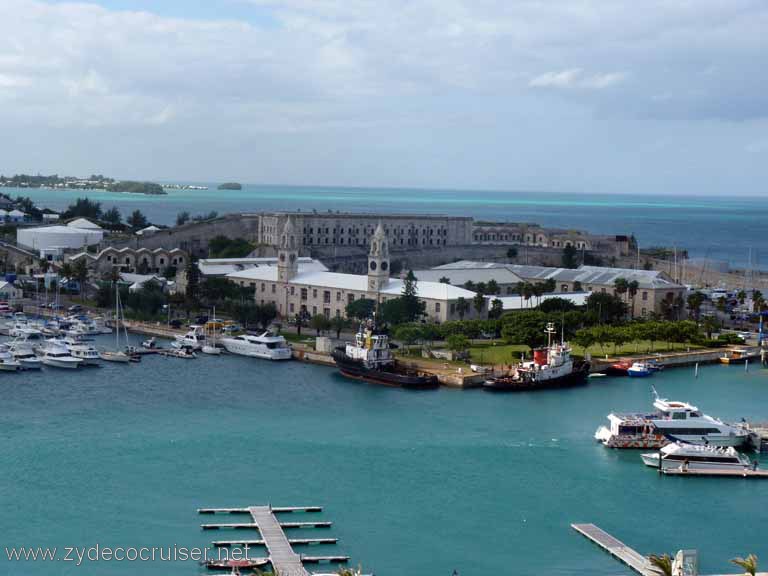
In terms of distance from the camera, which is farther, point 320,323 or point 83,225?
point 83,225

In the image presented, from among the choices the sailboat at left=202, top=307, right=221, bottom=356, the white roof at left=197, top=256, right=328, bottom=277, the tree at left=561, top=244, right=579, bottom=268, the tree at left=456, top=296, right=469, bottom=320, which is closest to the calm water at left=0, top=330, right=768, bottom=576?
the sailboat at left=202, top=307, right=221, bottom=356

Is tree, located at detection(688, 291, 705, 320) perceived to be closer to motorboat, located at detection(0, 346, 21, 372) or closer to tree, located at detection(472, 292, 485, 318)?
tree, located at detection(472, 292, 485, 318)

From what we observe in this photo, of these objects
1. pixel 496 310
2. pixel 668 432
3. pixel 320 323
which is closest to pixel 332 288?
pixel 320 323

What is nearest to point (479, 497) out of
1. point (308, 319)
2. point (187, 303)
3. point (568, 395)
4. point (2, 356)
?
point (568, 395)

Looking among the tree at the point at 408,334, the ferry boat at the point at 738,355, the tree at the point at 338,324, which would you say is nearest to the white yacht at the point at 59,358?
the tree at the point at 338,324

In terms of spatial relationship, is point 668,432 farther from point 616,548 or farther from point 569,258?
point 569,258

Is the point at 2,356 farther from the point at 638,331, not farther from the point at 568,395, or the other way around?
the point at 638,331

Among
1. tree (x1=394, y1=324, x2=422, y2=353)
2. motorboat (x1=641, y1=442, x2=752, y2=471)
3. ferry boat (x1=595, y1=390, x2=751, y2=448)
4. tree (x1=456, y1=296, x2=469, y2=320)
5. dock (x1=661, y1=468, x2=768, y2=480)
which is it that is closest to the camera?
dock (x1=661, y1=468, x2=768, y2=480)
